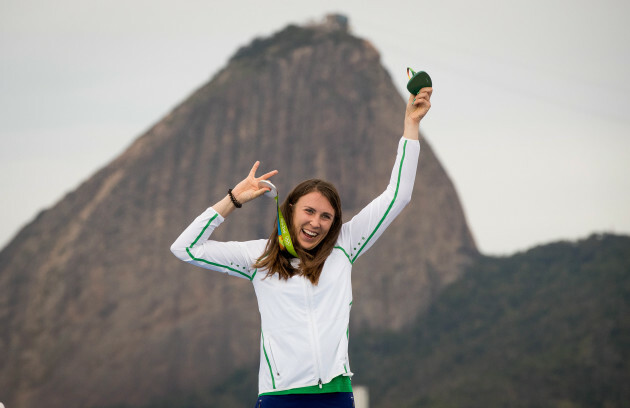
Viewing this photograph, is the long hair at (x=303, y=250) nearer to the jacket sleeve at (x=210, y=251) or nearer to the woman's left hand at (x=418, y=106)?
the jacket sleeve at (x=210, y=251)

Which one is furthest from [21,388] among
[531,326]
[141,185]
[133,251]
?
[531,326]

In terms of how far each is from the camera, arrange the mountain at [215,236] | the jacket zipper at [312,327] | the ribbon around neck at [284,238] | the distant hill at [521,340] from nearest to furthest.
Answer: the jacket zipper at [312,327] → the ribbon around neck at [284,238] → the distant hill at [521,340] → the mountain at [215,236]

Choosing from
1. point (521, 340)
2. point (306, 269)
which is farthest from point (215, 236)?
point (306, 269)

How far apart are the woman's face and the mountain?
1448cm

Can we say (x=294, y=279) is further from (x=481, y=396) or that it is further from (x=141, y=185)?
(x=141, y=185)

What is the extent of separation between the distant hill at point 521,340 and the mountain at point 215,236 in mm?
748

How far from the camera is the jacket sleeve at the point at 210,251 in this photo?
2215mm

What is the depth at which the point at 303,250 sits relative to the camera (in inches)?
86.4

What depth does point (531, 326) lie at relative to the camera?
16938mm

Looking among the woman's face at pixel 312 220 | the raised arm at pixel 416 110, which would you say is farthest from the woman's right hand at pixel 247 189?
the raised arm at pixel 416 110

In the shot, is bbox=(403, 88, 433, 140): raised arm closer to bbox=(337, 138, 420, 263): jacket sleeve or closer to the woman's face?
bbox=(337, 138, 420, 263): jacket sleeve

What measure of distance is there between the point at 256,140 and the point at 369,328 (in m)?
5.26

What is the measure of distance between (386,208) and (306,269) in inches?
12.2

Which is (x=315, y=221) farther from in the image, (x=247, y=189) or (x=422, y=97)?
(x=422, y=97)
